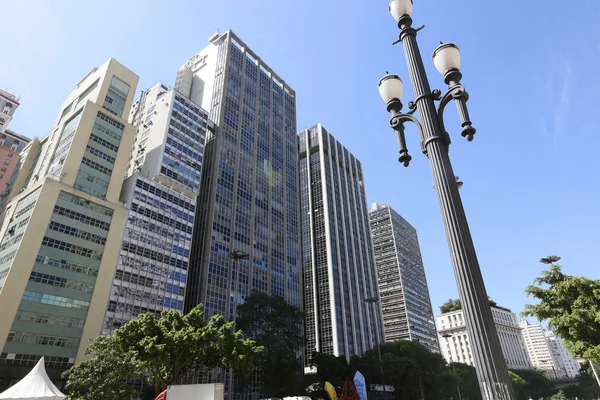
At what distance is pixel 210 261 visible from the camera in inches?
2576

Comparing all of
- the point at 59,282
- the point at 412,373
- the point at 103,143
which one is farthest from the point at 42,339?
the point at 412,373

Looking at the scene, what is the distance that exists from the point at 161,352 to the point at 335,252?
259 feet

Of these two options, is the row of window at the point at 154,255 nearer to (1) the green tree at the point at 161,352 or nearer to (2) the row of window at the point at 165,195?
(2) the row of window at the point at 165,195

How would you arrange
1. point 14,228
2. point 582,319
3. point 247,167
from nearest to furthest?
point 582,319
point 14,228
point 247,167

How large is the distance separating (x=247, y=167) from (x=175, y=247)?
28.5m

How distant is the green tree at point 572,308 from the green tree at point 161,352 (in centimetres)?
2093

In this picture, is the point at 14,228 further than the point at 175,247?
No

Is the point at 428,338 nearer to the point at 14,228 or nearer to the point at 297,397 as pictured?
the point at 297,397

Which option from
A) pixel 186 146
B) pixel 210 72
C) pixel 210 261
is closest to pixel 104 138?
pixel 186 146

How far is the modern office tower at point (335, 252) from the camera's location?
9081 centimetres

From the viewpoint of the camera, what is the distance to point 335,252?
101938mm

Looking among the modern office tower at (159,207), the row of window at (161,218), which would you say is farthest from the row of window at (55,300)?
the row of window at (161,218)

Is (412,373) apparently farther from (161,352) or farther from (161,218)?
(161,218)

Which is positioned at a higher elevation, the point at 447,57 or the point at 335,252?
the point at 335,252
